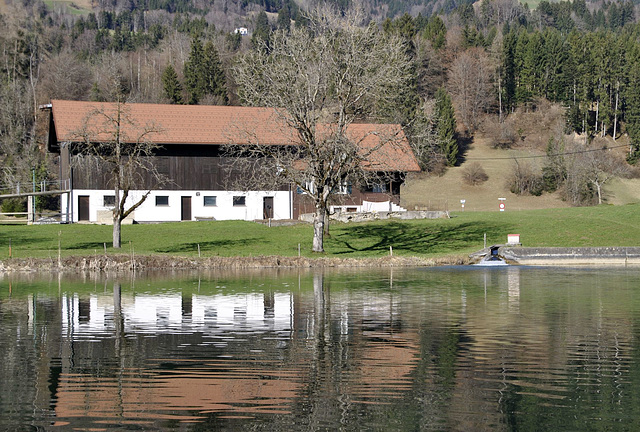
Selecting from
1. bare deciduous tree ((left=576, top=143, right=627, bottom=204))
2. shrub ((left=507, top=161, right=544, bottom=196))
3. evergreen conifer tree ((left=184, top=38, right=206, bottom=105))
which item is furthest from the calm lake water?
evergreen conifer tree ((left=184, top=38, right=206, bottom=105))

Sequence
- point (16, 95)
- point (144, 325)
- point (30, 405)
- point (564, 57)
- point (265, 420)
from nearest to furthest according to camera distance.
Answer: point (265, 420)
point (30, 405)
point (144, 325)
point (16, 95)
point (564, 57)

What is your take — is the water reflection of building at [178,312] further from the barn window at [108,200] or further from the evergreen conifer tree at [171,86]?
the evergreen conifer tree at [171,86]

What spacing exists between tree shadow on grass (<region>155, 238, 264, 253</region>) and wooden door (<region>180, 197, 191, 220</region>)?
18890 mm

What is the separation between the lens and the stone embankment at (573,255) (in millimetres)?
47031

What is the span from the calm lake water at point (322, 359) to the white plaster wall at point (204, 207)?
38.0 m

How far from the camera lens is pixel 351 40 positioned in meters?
47.6

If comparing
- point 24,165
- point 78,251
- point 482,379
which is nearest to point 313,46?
point 78,251

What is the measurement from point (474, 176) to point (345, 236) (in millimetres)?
58371

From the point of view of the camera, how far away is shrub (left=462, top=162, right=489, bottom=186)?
370ft

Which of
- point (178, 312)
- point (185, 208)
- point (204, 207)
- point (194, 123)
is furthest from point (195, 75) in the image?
point (178, 312)

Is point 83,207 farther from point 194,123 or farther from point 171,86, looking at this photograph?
point 171,86

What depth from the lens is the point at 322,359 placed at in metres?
19.1

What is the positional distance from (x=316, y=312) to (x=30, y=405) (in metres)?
12.9

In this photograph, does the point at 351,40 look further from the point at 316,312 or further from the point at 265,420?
the point at 265,420
